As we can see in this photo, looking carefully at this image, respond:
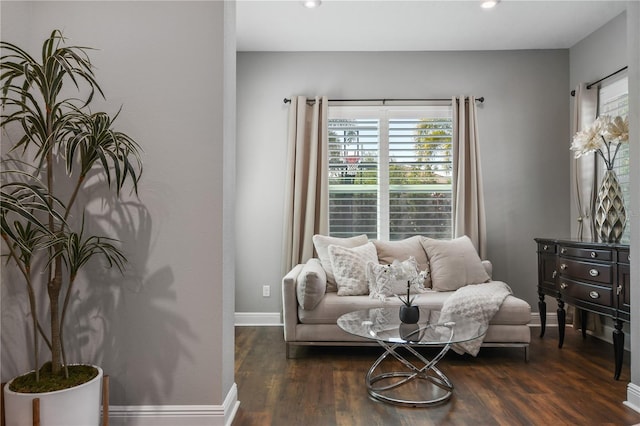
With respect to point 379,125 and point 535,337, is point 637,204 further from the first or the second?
point 379,125

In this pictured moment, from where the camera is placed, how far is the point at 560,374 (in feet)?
10.1

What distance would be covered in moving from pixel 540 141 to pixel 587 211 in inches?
34.4

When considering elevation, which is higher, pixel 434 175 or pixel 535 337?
pixel 434 175

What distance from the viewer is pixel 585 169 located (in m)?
4.21

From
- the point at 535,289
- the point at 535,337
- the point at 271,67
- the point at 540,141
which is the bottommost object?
the point at 535,337

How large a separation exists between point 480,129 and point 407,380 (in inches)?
112

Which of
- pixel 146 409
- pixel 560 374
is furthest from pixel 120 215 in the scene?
pixel 560 374

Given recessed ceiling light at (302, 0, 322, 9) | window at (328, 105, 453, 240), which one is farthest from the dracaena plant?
window at (328, 105, 453, 240)

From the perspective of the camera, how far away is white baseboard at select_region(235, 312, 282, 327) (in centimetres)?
456

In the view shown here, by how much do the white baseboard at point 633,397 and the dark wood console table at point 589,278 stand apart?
1.46ft

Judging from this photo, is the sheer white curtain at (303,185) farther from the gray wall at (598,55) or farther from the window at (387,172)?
the gray wall at (598,55)

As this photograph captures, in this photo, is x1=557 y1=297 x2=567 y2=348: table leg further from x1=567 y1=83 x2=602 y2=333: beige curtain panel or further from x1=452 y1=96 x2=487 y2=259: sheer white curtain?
x1=452 y1=96 x2=487 y2=259: sheer white curtain

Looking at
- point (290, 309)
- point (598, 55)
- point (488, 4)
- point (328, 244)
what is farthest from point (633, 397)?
point (598, 55)

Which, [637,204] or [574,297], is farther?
[574,297]
